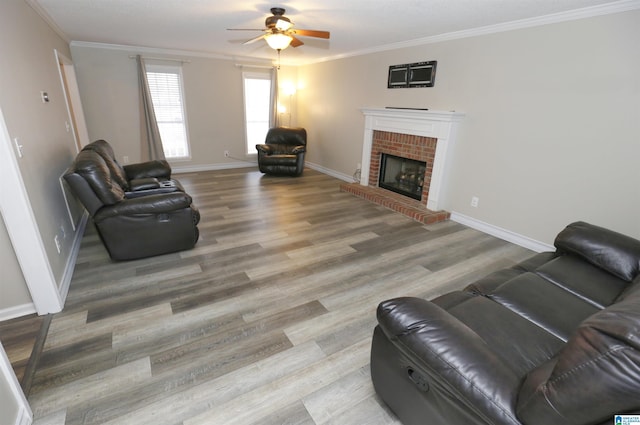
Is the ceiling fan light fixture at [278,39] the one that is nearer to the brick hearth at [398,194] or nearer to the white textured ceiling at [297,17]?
the white textured ceiling at [297,17]

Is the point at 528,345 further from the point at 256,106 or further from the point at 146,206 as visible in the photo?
the point at 256,106

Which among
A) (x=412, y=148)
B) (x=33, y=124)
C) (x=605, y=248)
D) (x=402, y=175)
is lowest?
(x=402, y=175)

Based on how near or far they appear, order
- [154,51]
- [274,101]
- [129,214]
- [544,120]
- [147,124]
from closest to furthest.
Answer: [129,214]
[544,120]
[154,51]
[147,124]
[274,101]

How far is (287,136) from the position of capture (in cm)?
653

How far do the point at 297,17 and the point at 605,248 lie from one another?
3.44 metres

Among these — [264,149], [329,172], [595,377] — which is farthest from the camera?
[329,172]

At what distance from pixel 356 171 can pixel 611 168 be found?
3.60m

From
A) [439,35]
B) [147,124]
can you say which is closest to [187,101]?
[147,124]

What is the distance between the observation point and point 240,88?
21.3 ft

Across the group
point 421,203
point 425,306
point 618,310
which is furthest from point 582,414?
point 421,203

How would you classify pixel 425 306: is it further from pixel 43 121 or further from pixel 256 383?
pixel 43 121

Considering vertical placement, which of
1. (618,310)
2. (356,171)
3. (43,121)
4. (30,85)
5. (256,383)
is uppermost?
(30,85)

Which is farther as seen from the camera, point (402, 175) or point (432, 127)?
point (402, 175)

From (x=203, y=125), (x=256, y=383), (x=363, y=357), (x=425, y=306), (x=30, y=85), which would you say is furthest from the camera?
(x=203, y=125)
